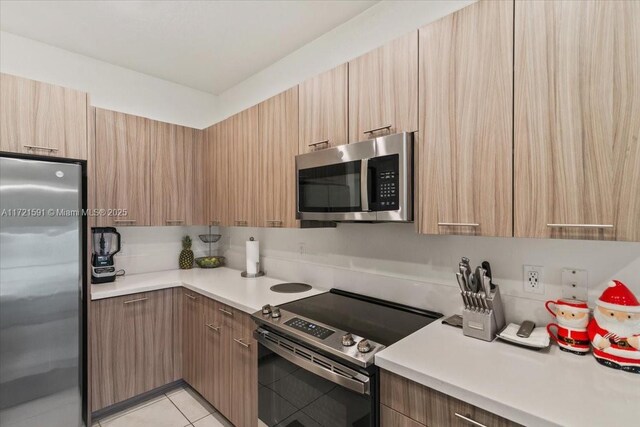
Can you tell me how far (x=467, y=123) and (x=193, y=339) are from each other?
7.77 ft

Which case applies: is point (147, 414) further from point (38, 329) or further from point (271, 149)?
point (271, 149)

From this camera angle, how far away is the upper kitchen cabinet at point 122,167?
235cm

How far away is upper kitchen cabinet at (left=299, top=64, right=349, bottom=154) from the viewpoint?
168 centimetres

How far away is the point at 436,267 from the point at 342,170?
73cm

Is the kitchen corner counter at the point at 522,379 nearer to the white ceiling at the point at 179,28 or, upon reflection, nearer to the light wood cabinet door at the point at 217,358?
the light wood cabinet door at the point at 217,358

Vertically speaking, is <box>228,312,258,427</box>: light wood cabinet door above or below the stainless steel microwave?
below

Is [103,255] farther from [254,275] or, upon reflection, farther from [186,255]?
[254,275]

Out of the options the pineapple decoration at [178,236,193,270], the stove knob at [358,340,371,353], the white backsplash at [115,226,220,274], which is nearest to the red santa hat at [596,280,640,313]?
the stove knob at [358,340,371,353]

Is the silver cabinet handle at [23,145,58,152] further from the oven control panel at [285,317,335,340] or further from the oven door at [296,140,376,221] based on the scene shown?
the oven control panel at [285,317,335,340]

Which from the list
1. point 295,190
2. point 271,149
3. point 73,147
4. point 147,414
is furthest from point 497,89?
point 147,414

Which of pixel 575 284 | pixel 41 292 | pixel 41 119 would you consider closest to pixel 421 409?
pixel 575 284

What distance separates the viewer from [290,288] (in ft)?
7.21

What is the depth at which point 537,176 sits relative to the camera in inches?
41.5

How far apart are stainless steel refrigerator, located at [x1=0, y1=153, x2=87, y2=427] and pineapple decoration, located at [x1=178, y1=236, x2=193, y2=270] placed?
1.06 m
